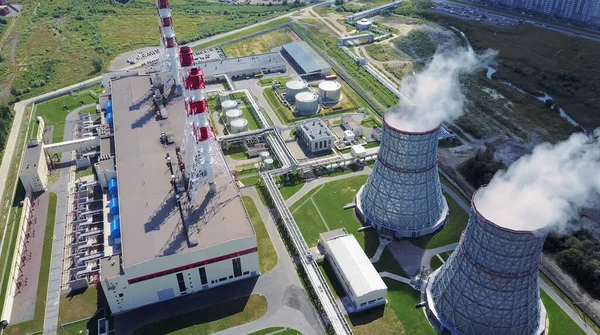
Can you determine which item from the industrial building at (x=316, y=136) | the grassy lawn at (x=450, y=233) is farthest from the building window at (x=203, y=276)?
the industrial building at (x=316, y=136)

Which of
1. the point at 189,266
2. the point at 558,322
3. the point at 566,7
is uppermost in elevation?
the point at 566,7

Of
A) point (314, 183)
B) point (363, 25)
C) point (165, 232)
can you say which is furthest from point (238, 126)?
point (363, 25)

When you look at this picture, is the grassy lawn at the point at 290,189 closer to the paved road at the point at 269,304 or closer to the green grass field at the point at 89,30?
the paved road at the point at 269,304

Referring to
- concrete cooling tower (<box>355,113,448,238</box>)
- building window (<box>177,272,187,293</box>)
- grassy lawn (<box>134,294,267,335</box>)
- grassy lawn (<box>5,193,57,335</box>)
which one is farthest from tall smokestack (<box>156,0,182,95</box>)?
grassy lawn (<box>134,294,267,335</box>)

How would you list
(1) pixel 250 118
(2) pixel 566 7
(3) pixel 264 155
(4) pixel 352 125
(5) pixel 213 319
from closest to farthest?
1. (5) pixel 213 319
2. (3) pixel 264 155
3. (4) pixel 352 125
4. (1) pixel 250 118
5. (2) pixel 566 7

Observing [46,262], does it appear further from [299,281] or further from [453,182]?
[453,182]

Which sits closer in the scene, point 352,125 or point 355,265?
point 355,265

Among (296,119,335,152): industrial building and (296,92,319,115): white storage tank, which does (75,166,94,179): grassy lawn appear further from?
(296,92,319,115): white storage tank

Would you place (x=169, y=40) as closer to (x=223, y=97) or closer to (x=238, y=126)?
(x=223, y=97)
